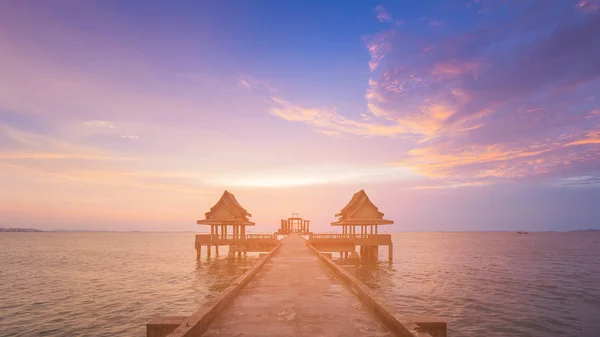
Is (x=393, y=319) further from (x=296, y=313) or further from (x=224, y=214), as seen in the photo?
(x=224, y=214)

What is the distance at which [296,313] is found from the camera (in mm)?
8578

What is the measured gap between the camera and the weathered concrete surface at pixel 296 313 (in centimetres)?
726

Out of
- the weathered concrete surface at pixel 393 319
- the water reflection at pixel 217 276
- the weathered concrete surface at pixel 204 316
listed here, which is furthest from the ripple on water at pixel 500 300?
the water reflection at pixel 217 276

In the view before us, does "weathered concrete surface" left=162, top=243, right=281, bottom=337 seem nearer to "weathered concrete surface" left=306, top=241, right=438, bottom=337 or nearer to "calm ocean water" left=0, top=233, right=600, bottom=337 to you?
"weathered concrete surface" left=306, top=241, right=438, bottom=337

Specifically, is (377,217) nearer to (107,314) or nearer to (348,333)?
(107,314)

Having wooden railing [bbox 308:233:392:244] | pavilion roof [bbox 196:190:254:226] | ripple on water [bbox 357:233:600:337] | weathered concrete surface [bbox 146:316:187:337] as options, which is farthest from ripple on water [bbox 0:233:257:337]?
ripple on water [bbox 357:233:600:337]

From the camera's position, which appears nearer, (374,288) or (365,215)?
(374,288)

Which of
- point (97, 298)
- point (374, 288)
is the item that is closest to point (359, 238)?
point (374, 288)

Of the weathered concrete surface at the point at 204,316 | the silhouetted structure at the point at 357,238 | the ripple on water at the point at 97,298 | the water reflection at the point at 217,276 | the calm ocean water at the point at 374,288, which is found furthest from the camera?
the silhouetted structure at the point at 357,238

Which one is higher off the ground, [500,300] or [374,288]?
[374,288]

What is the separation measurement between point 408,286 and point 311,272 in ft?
41.6

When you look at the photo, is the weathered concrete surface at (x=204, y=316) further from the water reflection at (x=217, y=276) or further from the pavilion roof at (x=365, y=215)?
the pavilion roof at (x=365, y=215)

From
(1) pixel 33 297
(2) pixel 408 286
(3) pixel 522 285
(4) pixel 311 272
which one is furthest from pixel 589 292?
(1) pixel 33 297

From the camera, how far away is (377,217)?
37375 millimetres
